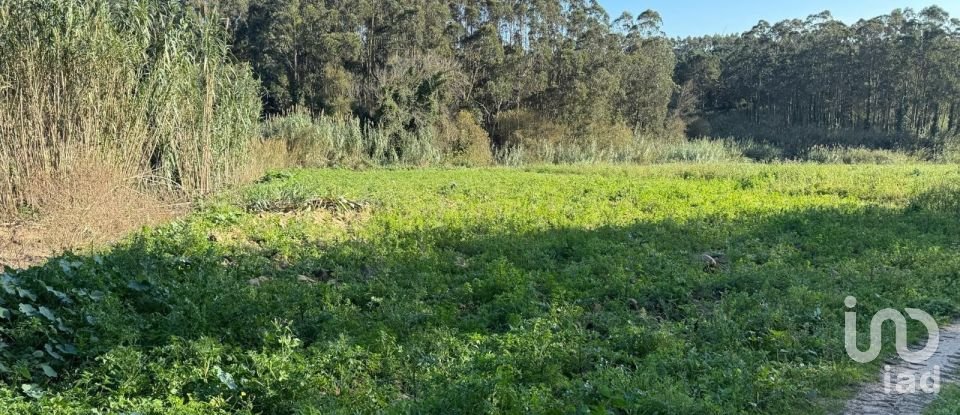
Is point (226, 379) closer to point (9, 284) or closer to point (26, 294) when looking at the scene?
point (26, 294)

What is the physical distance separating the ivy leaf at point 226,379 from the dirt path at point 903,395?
3.37 m

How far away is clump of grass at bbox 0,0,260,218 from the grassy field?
143cm

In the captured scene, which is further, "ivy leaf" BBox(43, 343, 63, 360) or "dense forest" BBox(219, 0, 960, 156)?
"dense forest" BBox(219, 0, 960, 156)

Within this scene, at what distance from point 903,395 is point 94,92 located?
879 centimetres

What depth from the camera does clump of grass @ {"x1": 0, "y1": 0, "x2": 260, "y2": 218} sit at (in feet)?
23.0

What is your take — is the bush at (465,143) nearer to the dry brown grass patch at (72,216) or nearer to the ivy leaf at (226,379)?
the dry brown grass patch at (72,216)

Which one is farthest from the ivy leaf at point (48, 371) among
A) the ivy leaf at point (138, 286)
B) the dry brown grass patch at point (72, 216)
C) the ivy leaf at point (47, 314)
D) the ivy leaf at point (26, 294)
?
the dry brown grass patch at point (72, 216)

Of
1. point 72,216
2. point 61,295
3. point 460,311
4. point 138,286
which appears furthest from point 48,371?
point 72,216

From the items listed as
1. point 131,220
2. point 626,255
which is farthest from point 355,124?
point 626,255

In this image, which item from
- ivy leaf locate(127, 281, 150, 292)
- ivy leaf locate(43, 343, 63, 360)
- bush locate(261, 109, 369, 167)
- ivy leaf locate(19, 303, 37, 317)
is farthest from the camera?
bush locate(261, 109, 369, 167)

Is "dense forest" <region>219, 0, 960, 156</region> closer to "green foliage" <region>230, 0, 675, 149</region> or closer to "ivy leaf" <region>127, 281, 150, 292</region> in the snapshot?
"green foliage" <region>230, 0, 675, 149</region>

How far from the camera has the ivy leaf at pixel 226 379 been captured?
3182 millimetres

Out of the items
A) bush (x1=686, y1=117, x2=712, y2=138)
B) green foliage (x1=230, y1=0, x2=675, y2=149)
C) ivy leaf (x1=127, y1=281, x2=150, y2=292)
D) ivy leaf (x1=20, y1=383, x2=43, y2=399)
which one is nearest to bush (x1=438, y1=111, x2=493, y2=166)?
green foliage (x1=230, y1=0, x2=675, y2=149)

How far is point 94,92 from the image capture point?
24.5 ft
